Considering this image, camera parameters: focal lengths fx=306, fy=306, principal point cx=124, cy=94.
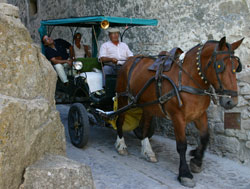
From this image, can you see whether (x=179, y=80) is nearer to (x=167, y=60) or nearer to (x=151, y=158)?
(x=167, y=60)

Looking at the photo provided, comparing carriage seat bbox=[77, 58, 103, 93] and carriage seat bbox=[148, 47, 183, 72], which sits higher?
carriage seat bbox=[148, 47, 183, 72]

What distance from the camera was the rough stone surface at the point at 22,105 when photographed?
223 cm

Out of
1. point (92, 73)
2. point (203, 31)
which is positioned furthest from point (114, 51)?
point (203, 31)

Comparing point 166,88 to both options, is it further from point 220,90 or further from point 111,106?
point 111,106

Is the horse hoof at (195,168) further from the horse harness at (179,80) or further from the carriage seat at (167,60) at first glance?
the carriage seat at (167,60)

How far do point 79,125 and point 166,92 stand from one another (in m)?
1.81

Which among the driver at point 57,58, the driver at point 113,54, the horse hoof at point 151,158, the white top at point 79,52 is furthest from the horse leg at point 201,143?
the white top at point 79,52

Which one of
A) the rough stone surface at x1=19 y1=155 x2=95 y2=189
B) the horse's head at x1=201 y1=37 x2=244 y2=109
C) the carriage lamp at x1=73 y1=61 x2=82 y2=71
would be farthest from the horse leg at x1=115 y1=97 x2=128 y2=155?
the rough stone surface at x1=19 y1=155 x2=95 y2=189

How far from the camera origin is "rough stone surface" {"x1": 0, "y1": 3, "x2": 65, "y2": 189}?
2229mm

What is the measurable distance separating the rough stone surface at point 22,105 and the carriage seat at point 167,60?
1694 mm

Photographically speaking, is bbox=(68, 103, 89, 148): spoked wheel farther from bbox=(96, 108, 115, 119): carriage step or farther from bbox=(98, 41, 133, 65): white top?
bbox=(98, 41, 133, 65): white top

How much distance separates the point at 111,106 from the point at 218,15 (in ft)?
7.96

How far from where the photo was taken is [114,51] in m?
5.47

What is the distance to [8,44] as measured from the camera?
99.7 inches
